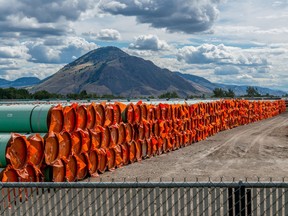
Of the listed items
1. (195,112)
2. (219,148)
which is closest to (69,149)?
(219,148)

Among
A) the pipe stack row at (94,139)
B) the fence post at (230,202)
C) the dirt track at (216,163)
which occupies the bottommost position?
the dirt track at (216,163)

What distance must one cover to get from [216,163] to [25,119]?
9.00 metres

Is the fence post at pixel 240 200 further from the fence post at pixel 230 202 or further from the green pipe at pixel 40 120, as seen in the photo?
the green pipe at pixel 40 120

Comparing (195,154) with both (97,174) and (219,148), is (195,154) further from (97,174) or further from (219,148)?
(97,174)

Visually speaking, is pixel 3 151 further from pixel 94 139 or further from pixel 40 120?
pixel 94 139

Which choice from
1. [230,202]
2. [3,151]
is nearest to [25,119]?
[3,151]

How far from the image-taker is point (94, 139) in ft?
55.3

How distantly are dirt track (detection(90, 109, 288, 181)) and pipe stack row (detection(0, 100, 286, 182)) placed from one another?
604mm

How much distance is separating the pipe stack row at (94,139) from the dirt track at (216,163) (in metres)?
0.60

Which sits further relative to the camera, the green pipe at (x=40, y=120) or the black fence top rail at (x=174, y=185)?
the green pipe at (x=40, y=120)

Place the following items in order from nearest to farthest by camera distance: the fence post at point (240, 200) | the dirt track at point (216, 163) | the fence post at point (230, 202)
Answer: the fence post at point (240, 200) → the fence post at point (230, 202) → the dirt track at point (216, 163)

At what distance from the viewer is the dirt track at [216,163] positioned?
54.9 ft

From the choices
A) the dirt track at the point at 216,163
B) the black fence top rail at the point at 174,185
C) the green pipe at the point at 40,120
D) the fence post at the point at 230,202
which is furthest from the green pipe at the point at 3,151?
the fence post at the point at 230,202

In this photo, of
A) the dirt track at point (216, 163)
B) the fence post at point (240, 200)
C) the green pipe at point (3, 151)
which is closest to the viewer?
the fence post at point (240, 200)
